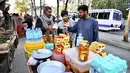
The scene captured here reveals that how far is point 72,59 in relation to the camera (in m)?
2.90

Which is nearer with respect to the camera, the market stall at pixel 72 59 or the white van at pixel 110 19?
the market stall at pixel 72 59

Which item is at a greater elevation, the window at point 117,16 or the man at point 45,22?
the man at point 45,22

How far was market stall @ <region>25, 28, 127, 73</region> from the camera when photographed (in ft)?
7.82

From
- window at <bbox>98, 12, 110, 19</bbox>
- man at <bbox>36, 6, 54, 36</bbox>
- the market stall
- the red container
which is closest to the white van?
window at <bbox>98, 12, 110, 19</bbox>

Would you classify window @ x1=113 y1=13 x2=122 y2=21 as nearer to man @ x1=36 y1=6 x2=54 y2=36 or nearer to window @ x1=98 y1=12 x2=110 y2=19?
window @ x1=98 y1=12 x2=110 y2=19

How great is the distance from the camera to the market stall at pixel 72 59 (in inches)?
93.8

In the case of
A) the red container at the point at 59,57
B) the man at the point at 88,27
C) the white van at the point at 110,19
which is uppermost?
the man at the point at 88,27

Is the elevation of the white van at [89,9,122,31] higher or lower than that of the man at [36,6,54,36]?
lower

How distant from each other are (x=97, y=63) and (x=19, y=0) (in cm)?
6160

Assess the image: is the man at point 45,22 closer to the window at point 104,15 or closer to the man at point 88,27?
the man at point 88,27

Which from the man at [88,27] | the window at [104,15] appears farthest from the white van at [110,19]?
the man at [88,27]

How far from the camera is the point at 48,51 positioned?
3.44 meters

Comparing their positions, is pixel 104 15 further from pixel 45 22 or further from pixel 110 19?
pixel 45 22

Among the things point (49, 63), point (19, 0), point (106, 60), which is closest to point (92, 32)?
point (49, 63)
